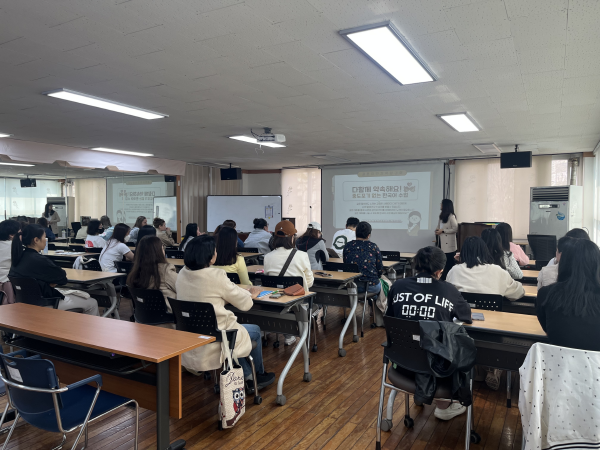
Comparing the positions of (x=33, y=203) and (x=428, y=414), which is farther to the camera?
(x=33, y=203)

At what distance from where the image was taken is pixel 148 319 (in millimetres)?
3438

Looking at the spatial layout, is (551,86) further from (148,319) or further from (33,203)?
(33,203)

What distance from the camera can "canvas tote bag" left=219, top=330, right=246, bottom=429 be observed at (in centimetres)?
262

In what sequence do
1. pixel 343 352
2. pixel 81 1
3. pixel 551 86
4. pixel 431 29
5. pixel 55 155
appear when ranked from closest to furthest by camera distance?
1. pixel 81 1
2. pixel 431 29
3. pixel 551 86
4. pixel 343 352
5. pixel 55 155

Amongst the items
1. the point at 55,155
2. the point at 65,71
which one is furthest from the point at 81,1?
the point at 55,155

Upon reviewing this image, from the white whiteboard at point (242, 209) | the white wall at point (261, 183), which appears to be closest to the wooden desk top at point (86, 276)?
the white whiteboard at point (242, 209)

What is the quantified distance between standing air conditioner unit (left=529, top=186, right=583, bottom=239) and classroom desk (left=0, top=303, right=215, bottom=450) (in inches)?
296

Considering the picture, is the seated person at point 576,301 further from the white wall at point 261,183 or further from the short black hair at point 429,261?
the white wall at point 261,183

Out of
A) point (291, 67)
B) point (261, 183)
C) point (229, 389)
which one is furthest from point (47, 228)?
point (229, 389)

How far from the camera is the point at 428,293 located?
2.50m

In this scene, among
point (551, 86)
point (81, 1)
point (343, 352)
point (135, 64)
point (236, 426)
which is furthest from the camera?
point (343, 352)

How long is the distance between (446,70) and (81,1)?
2.71 metres

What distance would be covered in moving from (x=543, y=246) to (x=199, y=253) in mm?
6445

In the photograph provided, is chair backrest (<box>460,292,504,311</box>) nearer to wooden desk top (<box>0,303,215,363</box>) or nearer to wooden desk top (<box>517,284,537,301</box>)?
wooden desk top (<box>517,284,537,301</box>)
